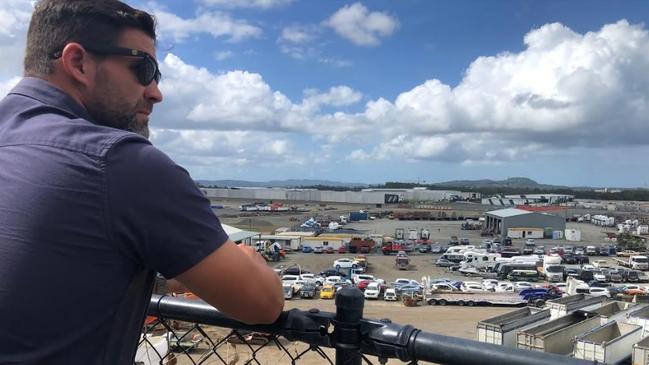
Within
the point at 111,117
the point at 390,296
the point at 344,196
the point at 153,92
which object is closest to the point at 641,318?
the point at 390,296

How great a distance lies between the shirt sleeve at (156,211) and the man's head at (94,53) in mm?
297

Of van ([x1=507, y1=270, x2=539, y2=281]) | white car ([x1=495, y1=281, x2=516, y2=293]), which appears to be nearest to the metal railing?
white car ([x1=495, y1=281, x2=516, y2=293])

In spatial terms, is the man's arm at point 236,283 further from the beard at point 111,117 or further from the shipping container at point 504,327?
the shipping container at point 504,327

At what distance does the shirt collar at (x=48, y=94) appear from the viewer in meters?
1.29

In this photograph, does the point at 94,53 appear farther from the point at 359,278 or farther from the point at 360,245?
the point at 360,245

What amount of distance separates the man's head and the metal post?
839 mm

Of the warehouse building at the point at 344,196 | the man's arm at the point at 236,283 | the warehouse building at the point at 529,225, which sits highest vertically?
the man's arm at the point at 236,283

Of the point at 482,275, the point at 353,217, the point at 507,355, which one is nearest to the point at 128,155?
the point at 507,355

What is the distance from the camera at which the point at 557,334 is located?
1188cm

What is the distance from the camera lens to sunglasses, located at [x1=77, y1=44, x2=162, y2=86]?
1.34 metres

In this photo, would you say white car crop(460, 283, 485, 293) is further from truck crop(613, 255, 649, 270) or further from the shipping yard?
truck crop(613, 255, 649, 270)

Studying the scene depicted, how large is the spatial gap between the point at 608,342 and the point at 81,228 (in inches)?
472

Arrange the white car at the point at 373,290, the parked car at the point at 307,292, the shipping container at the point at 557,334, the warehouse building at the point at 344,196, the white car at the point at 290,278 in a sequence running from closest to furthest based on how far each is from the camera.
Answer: the shipping container at the point at 557,334
the parked car at the point at 307,292
the white car at the point at 373,290
the white car at the point at 290,278
the warehouse building at the point at 344,196

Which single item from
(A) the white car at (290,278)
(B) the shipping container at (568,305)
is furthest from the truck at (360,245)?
(B) the shipping container at (568,305)
